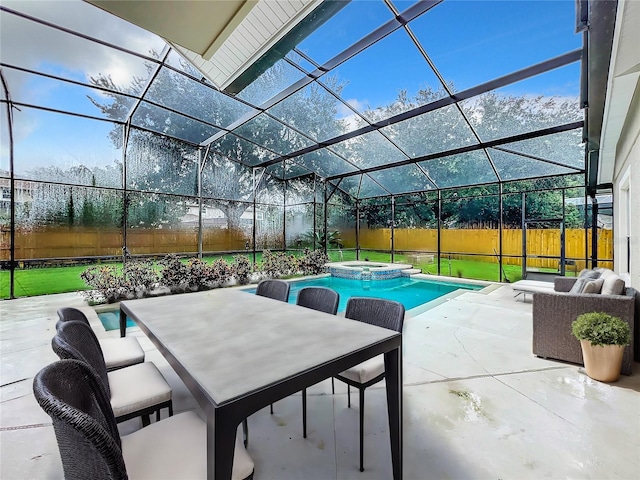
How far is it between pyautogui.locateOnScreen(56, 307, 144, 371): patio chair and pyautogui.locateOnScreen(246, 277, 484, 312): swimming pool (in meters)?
4.71

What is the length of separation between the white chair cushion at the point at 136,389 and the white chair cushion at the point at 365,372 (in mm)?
1043

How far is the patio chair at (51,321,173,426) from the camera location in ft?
4.91

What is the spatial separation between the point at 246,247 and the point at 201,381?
8.58m

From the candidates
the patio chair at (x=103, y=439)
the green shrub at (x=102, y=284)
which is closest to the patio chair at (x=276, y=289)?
the patio chair at (x=103, y=439)

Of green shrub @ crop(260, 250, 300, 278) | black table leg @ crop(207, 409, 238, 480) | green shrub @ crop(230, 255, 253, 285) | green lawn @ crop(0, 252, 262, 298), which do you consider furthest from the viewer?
green shrub @ crop(260, 250, 300, 278)

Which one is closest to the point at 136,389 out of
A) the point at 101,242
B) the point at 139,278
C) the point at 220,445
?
the point at 220,445

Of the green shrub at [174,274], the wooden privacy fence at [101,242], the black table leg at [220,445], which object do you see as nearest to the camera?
the black table leg at [220,445]

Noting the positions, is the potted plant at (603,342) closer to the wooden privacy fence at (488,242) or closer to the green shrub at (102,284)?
the wooden privacy fence at (488,242)

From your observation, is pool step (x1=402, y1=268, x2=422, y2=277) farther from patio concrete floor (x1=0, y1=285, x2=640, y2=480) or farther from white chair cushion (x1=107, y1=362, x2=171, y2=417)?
white chair cushion (x1=107, y1=362, x2=171, y2=417)

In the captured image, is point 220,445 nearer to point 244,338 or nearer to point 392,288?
point 244,338

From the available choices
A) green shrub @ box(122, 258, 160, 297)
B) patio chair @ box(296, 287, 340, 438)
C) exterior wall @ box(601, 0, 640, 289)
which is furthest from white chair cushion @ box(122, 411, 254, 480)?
green shrub @ box(122, 258, 160, 297)

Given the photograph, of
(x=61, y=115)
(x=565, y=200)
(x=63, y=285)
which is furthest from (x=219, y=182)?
(x=565, y=200)

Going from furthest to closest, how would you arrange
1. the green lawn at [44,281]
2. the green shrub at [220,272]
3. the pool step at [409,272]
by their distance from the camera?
the pool step at [409,272] → the green shrub at [220,272] → the green lawn at [44,281]

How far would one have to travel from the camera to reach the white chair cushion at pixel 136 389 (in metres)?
1.54
